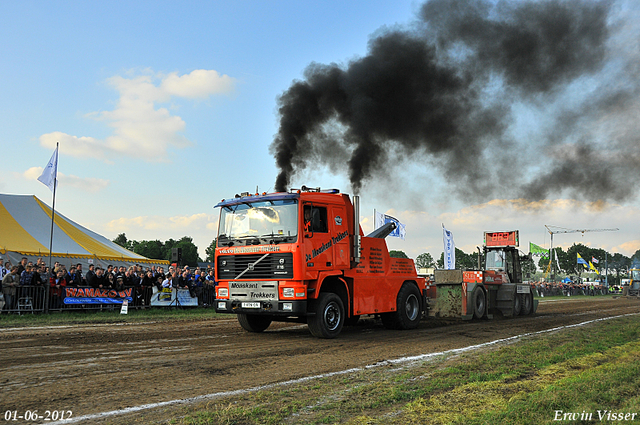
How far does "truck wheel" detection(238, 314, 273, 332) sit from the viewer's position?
12133mm

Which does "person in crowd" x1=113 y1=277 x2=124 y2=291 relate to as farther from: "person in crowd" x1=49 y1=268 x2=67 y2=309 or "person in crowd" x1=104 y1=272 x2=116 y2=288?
"person in crowd" x1=49 y1=268 x2=67 y2=309

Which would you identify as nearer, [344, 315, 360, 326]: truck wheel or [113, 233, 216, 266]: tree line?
[344, 315, 360, 326]: truck wheel

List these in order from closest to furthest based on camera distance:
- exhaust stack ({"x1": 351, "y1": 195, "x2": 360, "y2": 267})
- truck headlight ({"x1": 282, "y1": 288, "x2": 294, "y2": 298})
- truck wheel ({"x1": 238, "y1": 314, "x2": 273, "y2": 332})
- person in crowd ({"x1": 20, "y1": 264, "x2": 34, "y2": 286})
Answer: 1. truck headlight ({"x1": 282, "y1": 288, "x2": 294, "y2": 298})
2. exhaust stack ({"x1": 351, "y1": 195, "x2": 360, "y2": 267})
3. truck wheel ({"x1": 238, "y1": 314, "x2": 273, "y2": 332})
4. person in crowd ({"x1": 20, "y1": 264, "x2": 34, "y2": 286})

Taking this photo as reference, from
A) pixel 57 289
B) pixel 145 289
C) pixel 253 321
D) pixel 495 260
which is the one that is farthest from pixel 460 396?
pixel 495 260

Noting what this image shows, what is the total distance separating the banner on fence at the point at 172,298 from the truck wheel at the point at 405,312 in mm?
9941

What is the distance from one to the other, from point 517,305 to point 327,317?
38.9 feet

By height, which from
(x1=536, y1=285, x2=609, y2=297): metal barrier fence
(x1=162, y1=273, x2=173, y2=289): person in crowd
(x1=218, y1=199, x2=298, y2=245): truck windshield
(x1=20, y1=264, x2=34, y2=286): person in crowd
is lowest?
(x1=536, y1=285, x2=609, y2=297): metal barrier fence

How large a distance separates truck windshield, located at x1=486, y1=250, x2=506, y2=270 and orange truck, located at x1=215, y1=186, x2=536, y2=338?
9.88 m

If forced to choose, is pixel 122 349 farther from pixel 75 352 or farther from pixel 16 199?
pixel 16 199

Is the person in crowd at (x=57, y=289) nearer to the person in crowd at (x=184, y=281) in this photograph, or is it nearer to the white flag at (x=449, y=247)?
the person in crowd at (x=184, y=281)

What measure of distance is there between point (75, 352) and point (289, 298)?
13.1ft

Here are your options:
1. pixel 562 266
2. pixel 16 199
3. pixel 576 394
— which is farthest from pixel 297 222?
pixel 562 266

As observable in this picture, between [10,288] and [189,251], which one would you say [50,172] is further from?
[189,251]

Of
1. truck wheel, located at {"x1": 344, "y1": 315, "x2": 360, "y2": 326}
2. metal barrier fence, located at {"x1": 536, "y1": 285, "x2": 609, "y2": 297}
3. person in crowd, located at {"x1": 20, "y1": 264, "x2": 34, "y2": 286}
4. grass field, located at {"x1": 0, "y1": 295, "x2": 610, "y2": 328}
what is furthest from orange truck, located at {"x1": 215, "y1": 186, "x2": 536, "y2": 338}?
metal barrier fence, located at {"x1": 536, "y1": 285, "x2": 609, "y2": 297}
